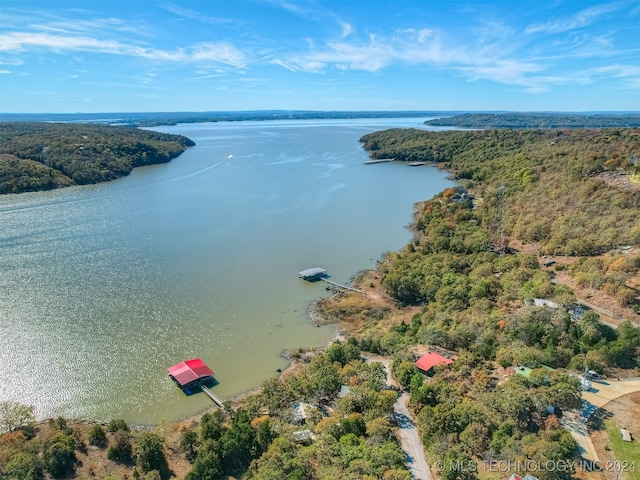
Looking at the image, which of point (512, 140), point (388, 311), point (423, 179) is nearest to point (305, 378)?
point (388, 311)

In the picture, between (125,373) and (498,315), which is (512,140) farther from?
(125,373)

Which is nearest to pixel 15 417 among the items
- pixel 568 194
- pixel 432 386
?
pixel 432 386

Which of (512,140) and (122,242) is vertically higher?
(512,140)

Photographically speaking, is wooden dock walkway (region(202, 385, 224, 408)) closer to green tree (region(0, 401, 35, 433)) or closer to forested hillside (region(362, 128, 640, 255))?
green tree (region(0, 401, 35, 433))

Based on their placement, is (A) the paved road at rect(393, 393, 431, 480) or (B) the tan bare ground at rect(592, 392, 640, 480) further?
(A) the paved road at rect(393, 393, 431, 480)

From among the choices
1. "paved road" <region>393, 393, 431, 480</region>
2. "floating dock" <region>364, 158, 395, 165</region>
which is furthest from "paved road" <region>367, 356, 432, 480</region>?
"floating dock" <region>364, 158, 395, 165</region>

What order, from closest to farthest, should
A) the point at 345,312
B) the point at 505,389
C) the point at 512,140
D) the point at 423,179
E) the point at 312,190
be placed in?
the point at 505,389 → the point at 345,312 → the point at 312,190 → the point at 423,179 → the point at 512,140

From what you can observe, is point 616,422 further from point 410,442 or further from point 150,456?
point 150,456
